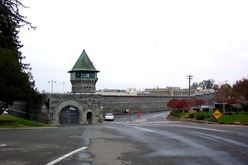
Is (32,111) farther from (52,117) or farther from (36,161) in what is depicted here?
(36,161)

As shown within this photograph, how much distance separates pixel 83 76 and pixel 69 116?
20.1 meters

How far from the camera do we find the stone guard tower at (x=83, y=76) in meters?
74.1

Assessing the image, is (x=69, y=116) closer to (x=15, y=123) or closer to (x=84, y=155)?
(x=15, y=123)

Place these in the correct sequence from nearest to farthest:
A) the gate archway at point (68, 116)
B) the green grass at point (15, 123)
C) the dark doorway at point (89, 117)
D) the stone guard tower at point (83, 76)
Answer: the green grass at point (15, 123) < the gate archway at point (68, 116) < the dark doorway at point (89, 117) < the stone guard tower at point (83, 76)

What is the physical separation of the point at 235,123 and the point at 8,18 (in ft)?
77.6

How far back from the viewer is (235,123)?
117 feet

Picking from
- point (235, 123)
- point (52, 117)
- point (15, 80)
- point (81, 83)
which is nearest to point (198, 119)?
point (235, 123)

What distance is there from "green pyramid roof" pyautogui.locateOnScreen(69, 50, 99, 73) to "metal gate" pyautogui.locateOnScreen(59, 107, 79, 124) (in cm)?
1931

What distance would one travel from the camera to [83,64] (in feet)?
249

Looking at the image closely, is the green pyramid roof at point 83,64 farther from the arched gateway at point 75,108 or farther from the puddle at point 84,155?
the puddle at point 84,155

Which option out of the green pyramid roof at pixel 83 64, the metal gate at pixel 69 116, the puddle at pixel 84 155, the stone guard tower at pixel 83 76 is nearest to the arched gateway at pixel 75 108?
the metal gate at pixel 69 116

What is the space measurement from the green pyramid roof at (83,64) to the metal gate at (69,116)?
1931 centimetres

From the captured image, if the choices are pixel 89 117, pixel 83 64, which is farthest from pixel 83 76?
pixel 89 117

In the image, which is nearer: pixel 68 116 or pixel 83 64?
pixel 68 116
